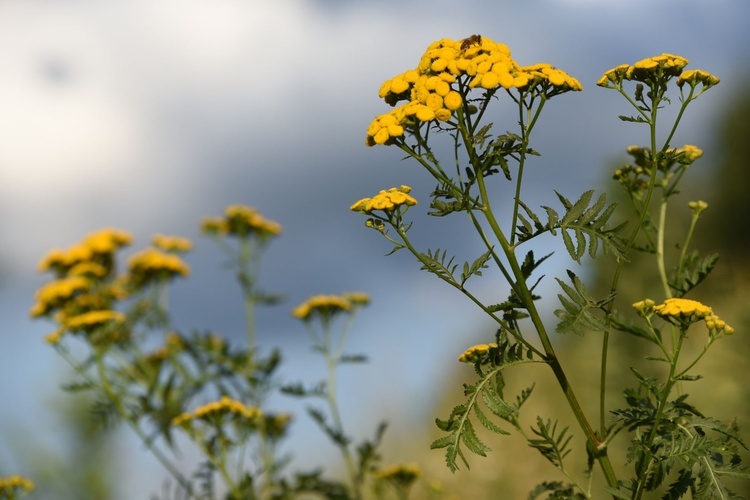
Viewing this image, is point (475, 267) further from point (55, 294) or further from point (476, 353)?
point (55, 294)

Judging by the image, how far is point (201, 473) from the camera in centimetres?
454

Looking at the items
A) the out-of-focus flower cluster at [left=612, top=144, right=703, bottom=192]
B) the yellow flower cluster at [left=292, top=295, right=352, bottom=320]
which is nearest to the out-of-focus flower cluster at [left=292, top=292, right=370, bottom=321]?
the yellow flower cluster at [left=292, top=295, right=352, bottom=320]

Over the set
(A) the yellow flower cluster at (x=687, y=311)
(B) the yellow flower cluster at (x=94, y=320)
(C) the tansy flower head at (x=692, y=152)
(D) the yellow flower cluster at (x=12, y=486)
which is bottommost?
(D) the yellow flower cluster at (x=12, y=486)

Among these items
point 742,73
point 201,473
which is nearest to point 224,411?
point 201,473

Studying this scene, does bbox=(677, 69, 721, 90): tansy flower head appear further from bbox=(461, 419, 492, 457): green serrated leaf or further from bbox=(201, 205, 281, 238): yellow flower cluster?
bbox=(201, 205, 281, 238): yellow flower cluster

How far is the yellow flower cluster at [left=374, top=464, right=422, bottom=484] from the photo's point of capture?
14.6 ft

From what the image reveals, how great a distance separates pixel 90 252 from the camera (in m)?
5.21

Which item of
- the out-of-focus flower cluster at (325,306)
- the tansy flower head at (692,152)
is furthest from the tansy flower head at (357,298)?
the tansy flower head at (692,152)

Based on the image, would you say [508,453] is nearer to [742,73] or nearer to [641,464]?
[641,464]

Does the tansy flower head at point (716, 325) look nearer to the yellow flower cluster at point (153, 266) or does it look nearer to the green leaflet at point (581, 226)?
the green leaflet at point (581, 226)

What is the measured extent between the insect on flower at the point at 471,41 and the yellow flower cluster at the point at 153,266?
3.13 m

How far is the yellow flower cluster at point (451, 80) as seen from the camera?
87.0 inches

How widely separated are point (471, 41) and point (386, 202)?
0.56 meters

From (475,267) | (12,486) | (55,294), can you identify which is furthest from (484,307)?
(55,294)
